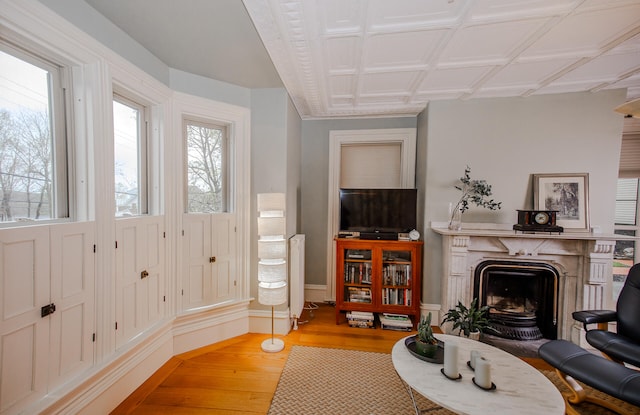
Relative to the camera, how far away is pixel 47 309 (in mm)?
1272

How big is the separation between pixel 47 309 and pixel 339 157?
2.99 meters

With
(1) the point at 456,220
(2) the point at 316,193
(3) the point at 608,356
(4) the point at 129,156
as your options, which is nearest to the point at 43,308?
(4) the point at 129,156

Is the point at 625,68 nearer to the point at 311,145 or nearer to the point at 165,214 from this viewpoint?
the point at 311,145

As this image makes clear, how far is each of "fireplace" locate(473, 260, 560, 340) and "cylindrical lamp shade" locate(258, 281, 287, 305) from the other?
6.91 feet

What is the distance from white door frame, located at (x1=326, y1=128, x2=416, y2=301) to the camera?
326cm

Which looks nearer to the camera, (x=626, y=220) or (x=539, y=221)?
(x=539, y=221)

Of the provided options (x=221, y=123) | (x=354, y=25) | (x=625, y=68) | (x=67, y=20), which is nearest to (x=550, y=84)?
(x=625, y=68)

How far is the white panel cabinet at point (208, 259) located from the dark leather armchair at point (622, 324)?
10.1 feet

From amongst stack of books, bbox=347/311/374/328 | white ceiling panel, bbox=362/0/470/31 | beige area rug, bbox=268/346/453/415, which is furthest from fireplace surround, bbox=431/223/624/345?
white ceiling panel, bbox=362/0/470/31

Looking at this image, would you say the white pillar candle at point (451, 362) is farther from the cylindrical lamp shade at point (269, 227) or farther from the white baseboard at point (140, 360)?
the white baseboard at point (140, 360)

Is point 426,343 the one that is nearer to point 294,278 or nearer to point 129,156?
point 294,278

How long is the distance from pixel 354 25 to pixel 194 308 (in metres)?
2.76

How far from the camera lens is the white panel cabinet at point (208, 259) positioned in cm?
229

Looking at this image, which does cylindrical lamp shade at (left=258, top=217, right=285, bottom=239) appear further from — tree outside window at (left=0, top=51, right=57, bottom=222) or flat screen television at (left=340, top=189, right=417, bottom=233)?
tree outside window at (left=0, top=51, right=57, bottom=222)
